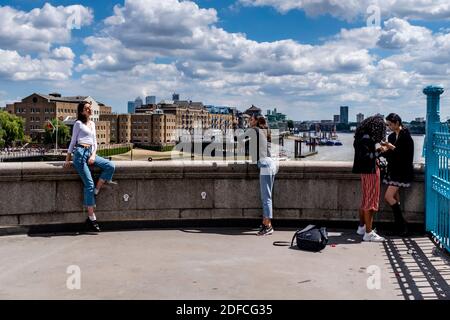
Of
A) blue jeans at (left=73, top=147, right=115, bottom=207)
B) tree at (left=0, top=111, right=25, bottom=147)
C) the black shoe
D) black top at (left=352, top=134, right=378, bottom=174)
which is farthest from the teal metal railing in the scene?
tree at (left=0, top=111, right=25, bottom=147)

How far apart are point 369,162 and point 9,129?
152829 mm

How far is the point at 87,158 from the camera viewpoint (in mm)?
7895

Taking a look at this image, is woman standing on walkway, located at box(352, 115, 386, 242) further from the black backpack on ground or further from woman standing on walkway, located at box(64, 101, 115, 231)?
woman standing on walkway, located at box(64, 101, 115, 231)

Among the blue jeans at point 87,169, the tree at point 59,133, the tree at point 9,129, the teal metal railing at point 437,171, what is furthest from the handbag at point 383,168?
the tree at point 59,133

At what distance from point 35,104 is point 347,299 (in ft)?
595

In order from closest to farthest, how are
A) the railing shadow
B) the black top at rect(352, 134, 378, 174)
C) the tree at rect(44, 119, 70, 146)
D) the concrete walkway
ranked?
the concrete walkway, the railing shadow, the black top at rect(352, 134, 378, 174), the tree at rect(44, 119, 70, 146)

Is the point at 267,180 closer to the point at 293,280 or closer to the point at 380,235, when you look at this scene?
the point at 380,235

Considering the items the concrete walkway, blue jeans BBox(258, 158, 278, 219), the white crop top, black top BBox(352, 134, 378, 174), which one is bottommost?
the concrete walkway

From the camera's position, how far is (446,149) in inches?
271

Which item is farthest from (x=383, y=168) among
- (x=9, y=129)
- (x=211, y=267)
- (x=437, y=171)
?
(x=9, y=129)

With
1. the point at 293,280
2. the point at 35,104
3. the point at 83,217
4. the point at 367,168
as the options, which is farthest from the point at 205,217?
the point at 35,104

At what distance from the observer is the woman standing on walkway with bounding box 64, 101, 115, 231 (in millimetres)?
7785

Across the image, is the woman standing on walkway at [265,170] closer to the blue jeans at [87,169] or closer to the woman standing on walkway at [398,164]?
the woman standing on walkway at [398,164]

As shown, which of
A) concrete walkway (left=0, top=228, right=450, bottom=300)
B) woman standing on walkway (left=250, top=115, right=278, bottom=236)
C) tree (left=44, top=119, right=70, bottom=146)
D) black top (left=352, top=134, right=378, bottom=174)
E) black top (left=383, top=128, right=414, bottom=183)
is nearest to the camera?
concrete walkway (left=0, top=228, right=450, bottom=300)
